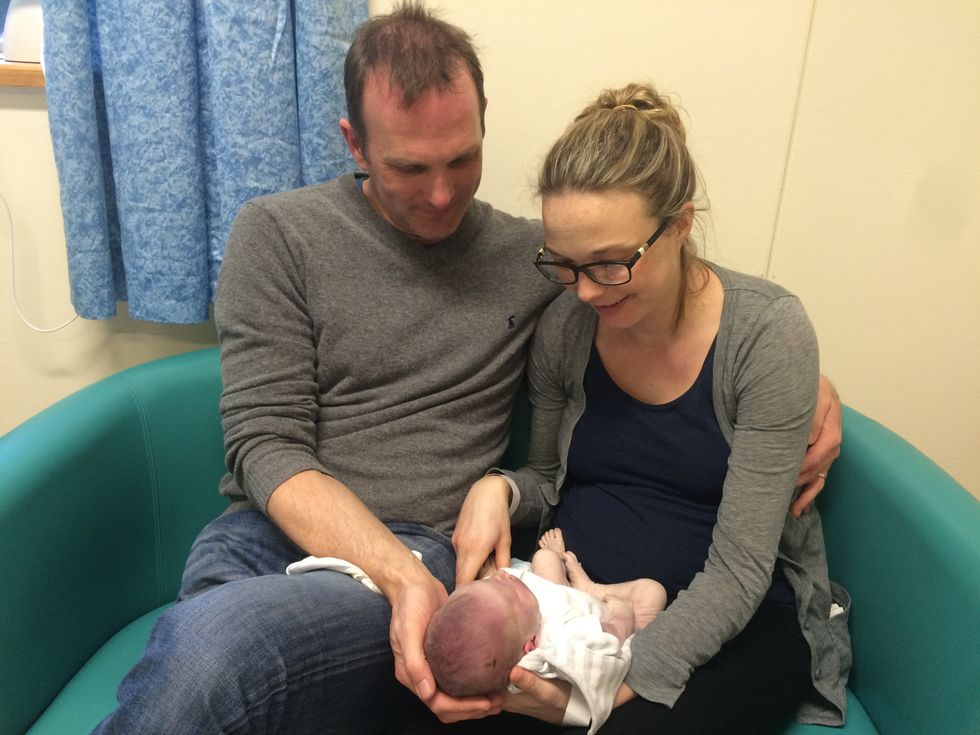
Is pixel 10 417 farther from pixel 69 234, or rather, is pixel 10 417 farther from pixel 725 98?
pixel 725 98

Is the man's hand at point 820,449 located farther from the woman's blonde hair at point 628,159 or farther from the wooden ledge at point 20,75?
the wooden ledge at point 20,75

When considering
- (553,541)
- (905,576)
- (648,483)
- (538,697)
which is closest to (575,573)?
(553,541)

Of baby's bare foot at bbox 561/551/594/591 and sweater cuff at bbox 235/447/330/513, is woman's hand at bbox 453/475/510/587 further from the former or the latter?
sweater cuff at bbox 235/447/330/513

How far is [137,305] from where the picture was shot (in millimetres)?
1562

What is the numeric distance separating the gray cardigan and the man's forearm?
0.37 meters

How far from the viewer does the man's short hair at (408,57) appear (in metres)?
1.16

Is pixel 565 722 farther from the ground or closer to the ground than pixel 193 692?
closer to the ground

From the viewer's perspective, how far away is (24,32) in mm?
1555

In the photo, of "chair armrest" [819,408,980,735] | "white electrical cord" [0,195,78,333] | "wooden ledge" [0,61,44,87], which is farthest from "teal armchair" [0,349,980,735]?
"wooden ledge" [0,61,44,87]

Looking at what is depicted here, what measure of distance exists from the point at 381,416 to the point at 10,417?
3.32ft

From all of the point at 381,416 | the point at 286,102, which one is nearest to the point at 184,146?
the point at 286,102

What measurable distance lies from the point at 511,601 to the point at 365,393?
1.64ft

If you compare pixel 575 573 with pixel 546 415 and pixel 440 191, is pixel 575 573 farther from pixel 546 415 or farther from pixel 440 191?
pixel 440 191

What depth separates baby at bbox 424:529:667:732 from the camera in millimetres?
967
